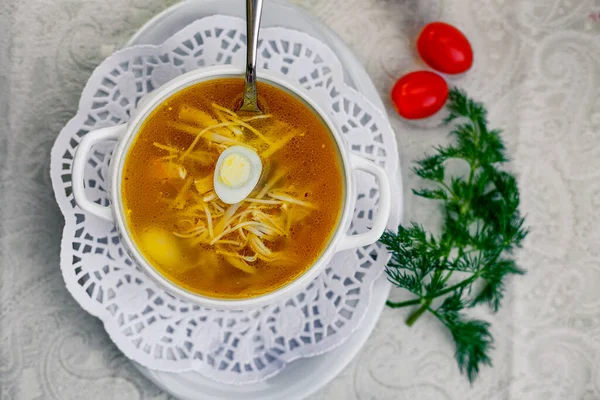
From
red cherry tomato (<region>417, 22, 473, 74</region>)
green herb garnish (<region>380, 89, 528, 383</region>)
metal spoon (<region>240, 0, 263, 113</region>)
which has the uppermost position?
red cherry tomato (<region>417, 22, 473, 74</region>)

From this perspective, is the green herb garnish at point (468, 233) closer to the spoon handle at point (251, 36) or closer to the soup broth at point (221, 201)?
the soup broth at point (221, 201)

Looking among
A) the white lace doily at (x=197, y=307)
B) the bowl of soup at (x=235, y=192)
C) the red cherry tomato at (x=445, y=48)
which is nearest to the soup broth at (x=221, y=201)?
the bowl of soup at (x=235, y=192)

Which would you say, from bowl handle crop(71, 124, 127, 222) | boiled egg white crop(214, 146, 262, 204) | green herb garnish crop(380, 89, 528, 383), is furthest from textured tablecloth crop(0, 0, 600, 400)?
boiled egg white crop(214, 146, 262, 204)

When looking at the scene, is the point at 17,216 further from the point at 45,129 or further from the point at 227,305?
the point at 227,305

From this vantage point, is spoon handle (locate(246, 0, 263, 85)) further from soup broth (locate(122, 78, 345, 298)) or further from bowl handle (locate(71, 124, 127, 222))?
bowl handle (locate(71, 124, 127, 222))

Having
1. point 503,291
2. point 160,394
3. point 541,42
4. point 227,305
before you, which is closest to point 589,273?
point 503,291

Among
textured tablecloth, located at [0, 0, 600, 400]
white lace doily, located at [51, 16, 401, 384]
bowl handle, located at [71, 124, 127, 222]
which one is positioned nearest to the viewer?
bowl handle, located at [71, 124, 127, 222]

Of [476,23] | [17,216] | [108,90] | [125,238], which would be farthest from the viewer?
[476,23]

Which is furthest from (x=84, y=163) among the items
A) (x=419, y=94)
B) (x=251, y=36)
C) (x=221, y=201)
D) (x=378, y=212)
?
(x=419, y=94)
